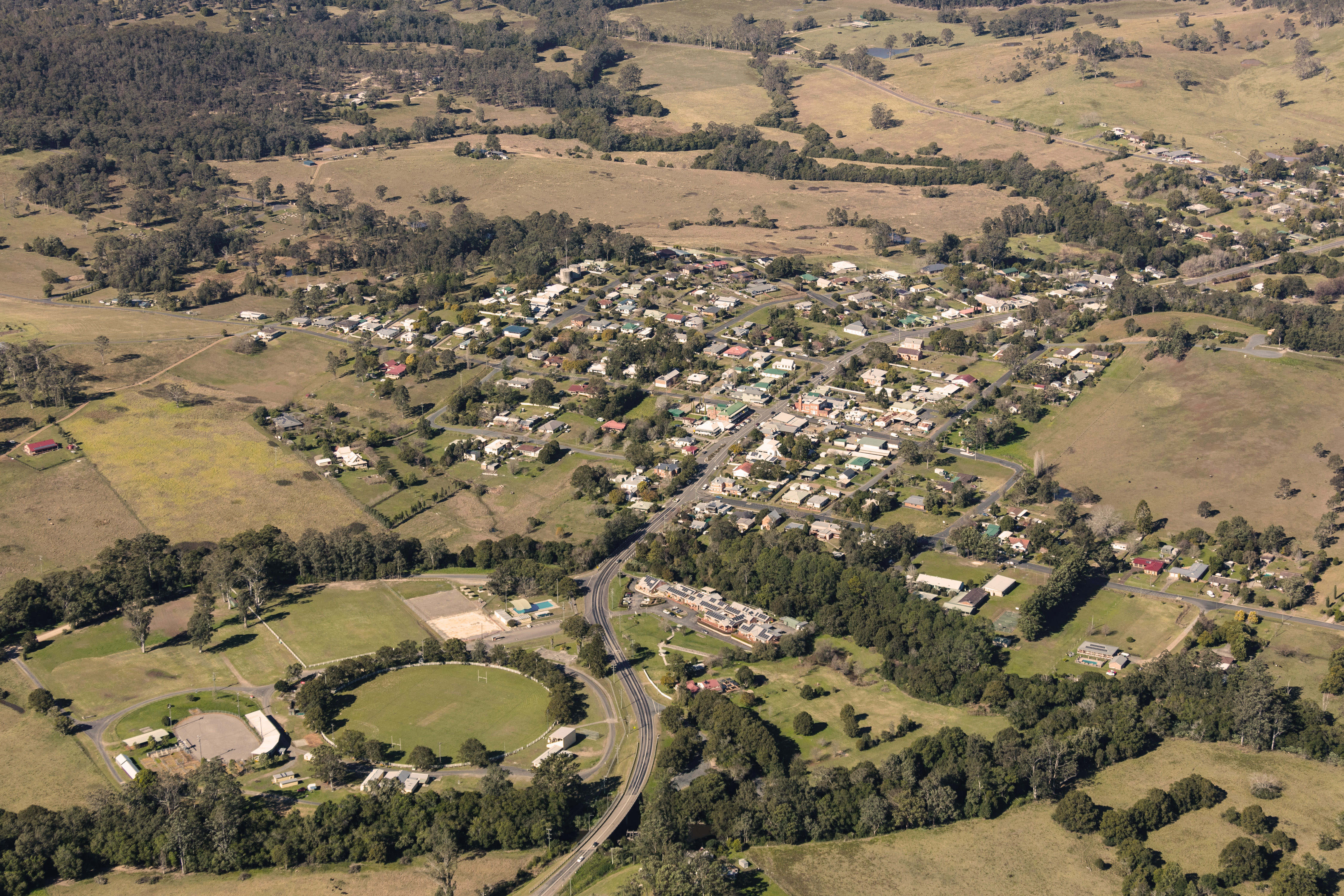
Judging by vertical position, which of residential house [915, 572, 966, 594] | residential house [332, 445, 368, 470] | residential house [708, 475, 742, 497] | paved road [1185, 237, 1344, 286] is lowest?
residential house [332, 445, 368, 470]

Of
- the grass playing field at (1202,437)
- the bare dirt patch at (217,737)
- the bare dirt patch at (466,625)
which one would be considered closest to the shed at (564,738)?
the bare dirt patch at (466,625)

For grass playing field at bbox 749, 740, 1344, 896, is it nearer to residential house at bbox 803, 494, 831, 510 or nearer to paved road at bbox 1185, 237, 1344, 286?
residential house at bbox 803, 494, 831, 510

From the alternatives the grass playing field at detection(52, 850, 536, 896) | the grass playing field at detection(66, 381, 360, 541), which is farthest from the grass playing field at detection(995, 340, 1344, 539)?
the grass playing field at detection(66, 381, 360, 541)

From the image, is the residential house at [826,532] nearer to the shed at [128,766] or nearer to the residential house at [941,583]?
the residential house at [941,583]

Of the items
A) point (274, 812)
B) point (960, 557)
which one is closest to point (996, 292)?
point (960, 557)

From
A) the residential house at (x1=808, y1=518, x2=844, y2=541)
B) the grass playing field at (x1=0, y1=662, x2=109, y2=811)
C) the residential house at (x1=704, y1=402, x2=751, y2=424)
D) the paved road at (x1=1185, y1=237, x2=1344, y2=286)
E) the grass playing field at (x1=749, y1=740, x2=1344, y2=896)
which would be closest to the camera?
the grass playing field at (x1=749, y1=740, x2=1344, y2=896)

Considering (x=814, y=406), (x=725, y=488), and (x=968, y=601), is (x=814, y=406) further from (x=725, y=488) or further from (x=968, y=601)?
(x=968, y=601)

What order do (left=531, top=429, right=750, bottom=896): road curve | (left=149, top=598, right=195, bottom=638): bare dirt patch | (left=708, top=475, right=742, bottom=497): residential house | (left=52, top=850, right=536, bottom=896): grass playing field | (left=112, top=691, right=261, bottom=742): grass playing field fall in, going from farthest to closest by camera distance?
(left=708, top=475, right=742, bottom=497): residential house, (left=149, top=598, right=195, bottom=638): bare dirt patch, (left=112, top=691, right=261, bottom=742): grass playing field, (left=531, top=429, right=750, bottom=896): road curve, (left=52, top=850, right=536, bottom=896): grass playing field
